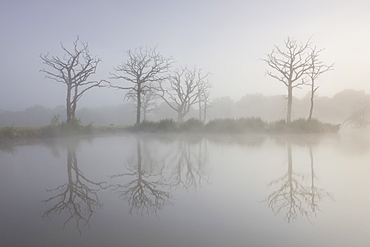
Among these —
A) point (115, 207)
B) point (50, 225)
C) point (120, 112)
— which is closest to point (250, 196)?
point (115, 207)

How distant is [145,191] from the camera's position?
12.6 feet

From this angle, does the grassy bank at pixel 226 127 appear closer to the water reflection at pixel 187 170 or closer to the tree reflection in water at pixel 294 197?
the water reflection at pixel 187 170

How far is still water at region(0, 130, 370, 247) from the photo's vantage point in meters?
2.38

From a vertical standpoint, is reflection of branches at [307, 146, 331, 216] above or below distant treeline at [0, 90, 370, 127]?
below

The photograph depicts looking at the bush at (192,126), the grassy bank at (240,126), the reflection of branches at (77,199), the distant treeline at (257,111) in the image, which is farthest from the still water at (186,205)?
the distant treeline at (257,111)

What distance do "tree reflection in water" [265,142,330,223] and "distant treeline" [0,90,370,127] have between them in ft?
47.9

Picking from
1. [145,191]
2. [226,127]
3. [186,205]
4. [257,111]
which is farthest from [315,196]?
[257,111]

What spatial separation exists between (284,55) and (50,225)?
63.7ft

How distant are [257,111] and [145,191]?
4800 cm

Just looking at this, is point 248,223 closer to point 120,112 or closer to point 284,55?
point 284,55

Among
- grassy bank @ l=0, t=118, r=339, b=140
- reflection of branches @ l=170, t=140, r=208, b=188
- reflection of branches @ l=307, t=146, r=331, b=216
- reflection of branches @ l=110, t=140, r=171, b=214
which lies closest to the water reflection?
reflection of branches @ l=170, t=140, r=208, b=188

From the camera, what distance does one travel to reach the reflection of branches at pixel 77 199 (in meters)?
2.94

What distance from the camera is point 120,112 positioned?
169 ft

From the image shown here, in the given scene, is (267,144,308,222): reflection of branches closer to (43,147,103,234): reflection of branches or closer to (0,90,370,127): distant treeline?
(43,147,103,234): reflection of branches
